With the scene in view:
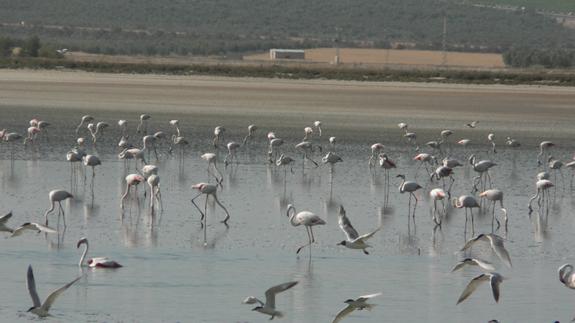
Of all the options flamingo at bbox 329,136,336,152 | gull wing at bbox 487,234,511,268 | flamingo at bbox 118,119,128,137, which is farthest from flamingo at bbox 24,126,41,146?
gull wing at bbox 487,234,511,268

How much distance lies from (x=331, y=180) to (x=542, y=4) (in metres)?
140

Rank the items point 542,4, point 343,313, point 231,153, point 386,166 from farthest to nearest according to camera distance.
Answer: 1. point 542,4
2. point 231,153
3. point 386,166
4. point 343,313

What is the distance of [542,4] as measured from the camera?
15750 centimetres

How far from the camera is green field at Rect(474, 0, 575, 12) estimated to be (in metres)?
155

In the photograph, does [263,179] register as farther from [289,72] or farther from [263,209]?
[289,72]

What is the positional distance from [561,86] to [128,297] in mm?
43786

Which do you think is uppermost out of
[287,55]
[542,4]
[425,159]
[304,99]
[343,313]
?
[542,4]

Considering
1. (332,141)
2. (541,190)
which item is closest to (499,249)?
(541,190)

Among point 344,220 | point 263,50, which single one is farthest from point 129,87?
point 263,50

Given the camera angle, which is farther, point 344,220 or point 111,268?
point 344,220

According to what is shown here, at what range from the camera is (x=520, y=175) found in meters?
24.4

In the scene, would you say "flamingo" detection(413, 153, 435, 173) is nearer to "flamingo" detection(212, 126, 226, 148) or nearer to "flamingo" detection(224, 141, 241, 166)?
"flamingo" detection(224, 141, 241, 166)

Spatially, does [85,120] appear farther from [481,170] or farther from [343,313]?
[343,313]

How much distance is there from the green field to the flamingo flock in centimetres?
12483
